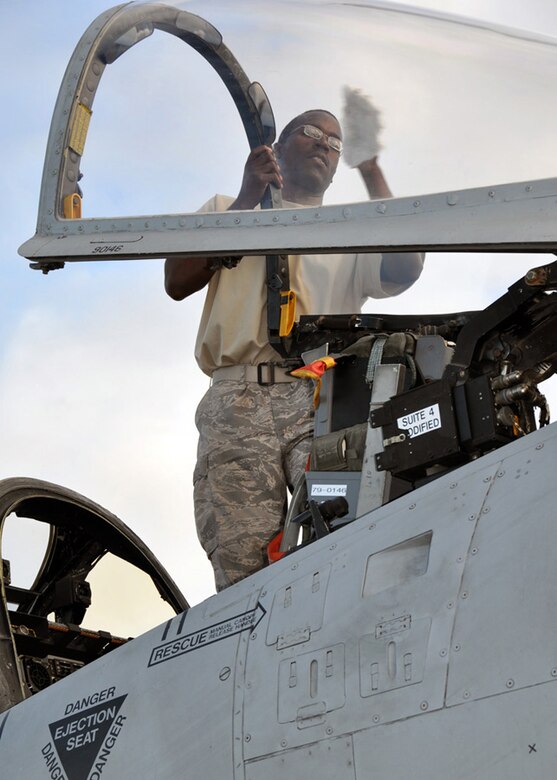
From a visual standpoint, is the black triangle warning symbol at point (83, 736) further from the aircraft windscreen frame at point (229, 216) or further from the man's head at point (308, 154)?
the man's head at point (308, 154)

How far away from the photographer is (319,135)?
13.4ft

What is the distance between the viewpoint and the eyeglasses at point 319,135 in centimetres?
400

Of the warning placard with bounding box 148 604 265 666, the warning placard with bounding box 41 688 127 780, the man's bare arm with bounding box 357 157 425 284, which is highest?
the man's bare arm with bounding box 357 157 425 284

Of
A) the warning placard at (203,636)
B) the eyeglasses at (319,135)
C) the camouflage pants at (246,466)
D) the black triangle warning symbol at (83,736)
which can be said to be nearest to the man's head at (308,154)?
the eyeglasses at (319,135)

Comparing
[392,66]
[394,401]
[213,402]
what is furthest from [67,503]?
[392,66]

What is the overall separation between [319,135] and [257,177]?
0.90ft

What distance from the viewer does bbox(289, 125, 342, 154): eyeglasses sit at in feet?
Result: 13.1

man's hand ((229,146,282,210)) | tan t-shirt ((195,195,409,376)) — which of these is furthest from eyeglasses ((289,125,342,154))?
tan t-shirt ((195,195,409,376))

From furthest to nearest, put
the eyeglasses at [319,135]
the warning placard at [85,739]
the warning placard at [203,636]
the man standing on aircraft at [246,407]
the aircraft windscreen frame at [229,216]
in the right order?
the man standing on aircraft at [246,407] → the eyeglasses at [319,135] → the warning placard at [85,739] → the warning placard at [203,636] → the aircraft windscreen frame at [229,216]

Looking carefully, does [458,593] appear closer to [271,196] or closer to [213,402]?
[271,196]

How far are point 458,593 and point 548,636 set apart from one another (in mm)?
325

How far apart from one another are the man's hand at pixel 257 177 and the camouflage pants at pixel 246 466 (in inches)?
40.8

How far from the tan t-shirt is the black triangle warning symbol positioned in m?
1.62

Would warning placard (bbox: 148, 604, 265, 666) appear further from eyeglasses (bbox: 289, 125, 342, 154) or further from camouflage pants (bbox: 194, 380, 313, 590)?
eyeglasses (bbox: 289, 125, 342, 154)
